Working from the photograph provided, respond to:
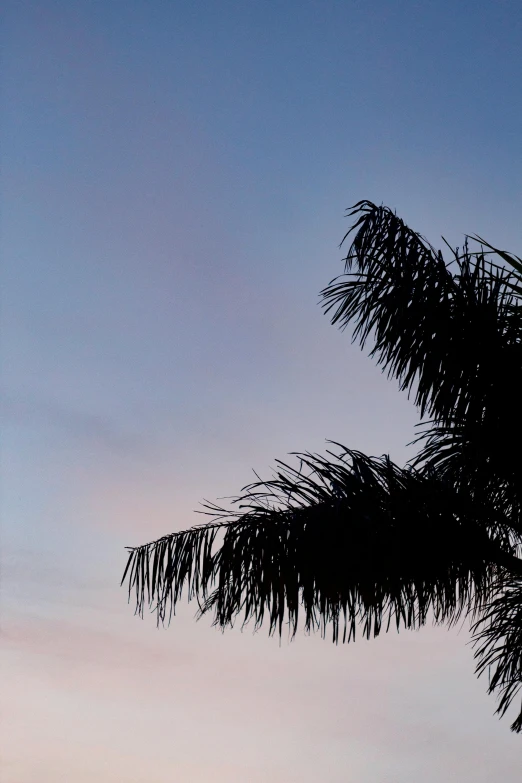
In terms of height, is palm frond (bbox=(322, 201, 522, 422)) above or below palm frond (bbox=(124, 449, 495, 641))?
above

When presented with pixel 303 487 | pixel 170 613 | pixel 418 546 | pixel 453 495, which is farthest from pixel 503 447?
pixel 170 613

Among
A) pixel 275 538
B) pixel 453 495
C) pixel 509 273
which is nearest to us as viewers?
pixel 275 538

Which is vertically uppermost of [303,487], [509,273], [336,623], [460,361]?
[509,273]

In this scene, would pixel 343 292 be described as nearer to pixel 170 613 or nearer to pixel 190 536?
pixel 190 536

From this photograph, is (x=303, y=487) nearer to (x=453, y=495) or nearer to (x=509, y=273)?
(x=453, y=495)

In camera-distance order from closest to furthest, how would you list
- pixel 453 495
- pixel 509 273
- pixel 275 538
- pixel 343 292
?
1. pixel 275 538
2. pixel 453 495
3. pixel 509 273
4. pixel 343 292

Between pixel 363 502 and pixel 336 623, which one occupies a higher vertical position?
pixel 363 502

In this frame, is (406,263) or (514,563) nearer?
(514,563)

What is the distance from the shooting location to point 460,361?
18.1 ft

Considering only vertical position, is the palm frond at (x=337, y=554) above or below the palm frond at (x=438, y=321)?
below

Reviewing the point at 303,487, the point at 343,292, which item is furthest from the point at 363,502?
the point at 343,292

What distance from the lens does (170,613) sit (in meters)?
5.23

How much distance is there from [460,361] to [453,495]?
884 millimetres

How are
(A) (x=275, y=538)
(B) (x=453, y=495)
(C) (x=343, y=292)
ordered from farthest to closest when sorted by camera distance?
(C) (x=343, y=292) < (B) (x=453, y=495) < (A) (x=275, y=538)
